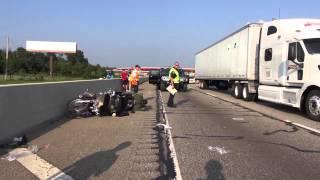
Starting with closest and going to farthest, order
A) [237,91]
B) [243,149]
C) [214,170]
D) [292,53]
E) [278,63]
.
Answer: [214,170] → [243,149] → [292,53] → [278,63] → [237,91]

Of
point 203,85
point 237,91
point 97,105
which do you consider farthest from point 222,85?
point 97,105

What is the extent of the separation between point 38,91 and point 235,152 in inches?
248

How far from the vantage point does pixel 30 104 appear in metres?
12.9

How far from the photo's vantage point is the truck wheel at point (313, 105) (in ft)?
53.2

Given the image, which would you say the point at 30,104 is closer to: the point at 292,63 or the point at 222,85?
the point at 292,63

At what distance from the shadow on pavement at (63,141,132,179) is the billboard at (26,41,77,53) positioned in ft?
287

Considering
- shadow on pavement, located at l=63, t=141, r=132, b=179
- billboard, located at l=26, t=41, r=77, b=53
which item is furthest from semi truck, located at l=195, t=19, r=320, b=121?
billboard, located at l=26, t=41, r=77, b=53

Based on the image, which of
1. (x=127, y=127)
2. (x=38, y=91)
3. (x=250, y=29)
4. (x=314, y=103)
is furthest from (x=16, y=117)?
(x=250, y=29)

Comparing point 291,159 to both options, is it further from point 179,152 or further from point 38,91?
point 38,91

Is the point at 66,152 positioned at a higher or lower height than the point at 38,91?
lower

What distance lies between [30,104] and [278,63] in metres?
10.6

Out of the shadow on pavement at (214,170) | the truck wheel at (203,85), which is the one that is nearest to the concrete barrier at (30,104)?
the shadow on pavement at (214,170)

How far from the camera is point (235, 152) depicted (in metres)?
9.88

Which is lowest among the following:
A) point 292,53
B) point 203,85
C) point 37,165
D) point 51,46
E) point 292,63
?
point 37,165
